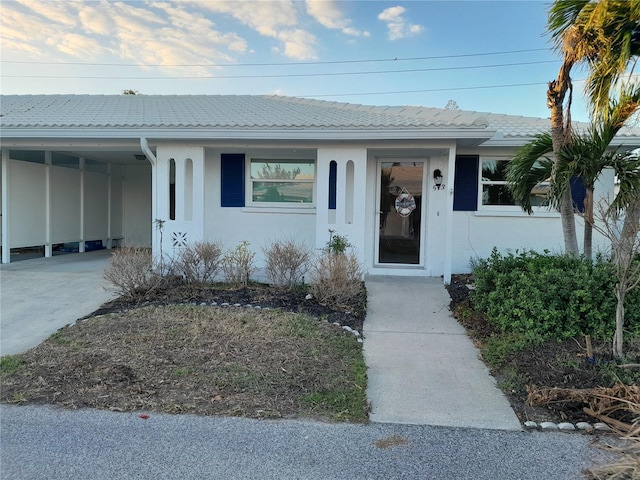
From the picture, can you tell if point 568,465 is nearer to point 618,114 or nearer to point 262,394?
point 262,394

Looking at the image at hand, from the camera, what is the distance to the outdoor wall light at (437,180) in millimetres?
8555

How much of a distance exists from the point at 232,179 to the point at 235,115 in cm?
163

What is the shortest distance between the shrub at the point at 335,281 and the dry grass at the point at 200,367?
782 mm

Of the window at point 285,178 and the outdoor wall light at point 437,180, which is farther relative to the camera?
the window at point 285,178

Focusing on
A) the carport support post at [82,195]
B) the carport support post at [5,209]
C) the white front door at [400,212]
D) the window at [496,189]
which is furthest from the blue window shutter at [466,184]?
the carport support post at [82,195]

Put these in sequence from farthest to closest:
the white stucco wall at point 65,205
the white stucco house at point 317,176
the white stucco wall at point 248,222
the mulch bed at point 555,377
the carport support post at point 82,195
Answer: the carport support post at point 82,195
the white stucco wall at point 65,205
the white stucco wall at point 248,222
the white stucco house at point 317,176
the mulch bed at point 555,377

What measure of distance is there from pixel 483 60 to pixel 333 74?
906 centimetres

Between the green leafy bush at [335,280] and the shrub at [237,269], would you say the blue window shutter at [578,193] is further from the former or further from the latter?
the shrub at [237,269]

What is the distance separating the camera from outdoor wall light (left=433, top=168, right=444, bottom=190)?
28.1ft

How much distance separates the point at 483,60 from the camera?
24094mm

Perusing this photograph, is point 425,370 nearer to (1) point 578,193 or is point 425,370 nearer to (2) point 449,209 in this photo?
(2) point 449,209

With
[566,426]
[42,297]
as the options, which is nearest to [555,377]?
[566,426]

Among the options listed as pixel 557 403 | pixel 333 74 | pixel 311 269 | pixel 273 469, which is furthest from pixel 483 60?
pixel 273 469

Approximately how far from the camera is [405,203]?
8.81 m
